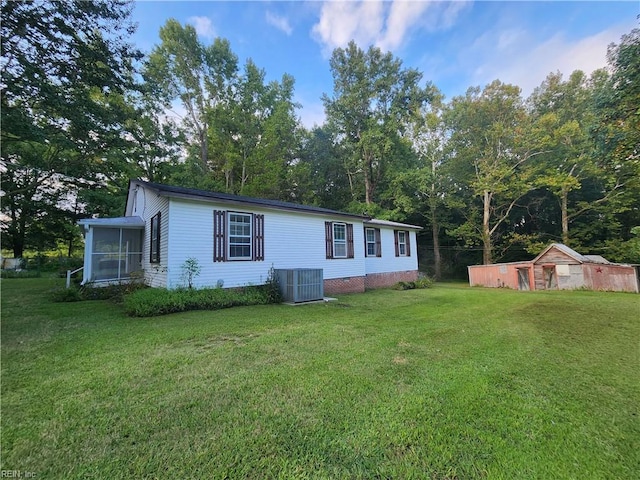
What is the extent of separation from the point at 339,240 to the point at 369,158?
14.1 m

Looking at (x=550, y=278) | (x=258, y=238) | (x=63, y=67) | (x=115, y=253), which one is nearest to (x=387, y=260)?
(x=258, y=238)

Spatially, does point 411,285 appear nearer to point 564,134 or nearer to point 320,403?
point 320,403

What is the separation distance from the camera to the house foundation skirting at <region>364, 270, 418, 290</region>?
14.2m

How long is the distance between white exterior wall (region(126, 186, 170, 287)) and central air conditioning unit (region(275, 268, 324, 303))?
349cm

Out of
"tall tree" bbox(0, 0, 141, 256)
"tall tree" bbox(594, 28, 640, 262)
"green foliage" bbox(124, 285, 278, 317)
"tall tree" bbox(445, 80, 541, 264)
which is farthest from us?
"tall tree" bbox(445, 80, 541, 264)

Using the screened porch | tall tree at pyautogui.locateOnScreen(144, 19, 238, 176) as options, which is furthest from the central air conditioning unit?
tall tree at pyautogui.locateOnScreen(144, 19, 238, 176)

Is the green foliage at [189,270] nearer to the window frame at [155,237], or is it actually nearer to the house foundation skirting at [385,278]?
the window frame at [155,237]

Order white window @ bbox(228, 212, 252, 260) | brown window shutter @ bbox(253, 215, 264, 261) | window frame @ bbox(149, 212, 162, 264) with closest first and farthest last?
1. window frame @ bbox(149, 212, 162, 264)
2. white window @ bbox(228, 212, 252, 260)
3. brown window shutter @ bbox(253, 215, 264, 261)

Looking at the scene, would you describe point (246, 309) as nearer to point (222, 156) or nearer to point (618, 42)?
point (618, 42)

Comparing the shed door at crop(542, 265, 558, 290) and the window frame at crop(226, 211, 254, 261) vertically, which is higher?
→ the window frame at crop(226, 211, 254, 261)

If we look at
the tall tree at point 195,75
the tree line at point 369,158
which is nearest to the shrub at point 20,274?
the tree line at point 369,158

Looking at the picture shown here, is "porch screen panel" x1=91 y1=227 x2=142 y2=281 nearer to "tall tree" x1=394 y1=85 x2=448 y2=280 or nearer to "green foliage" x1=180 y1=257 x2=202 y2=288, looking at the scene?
"green foliage" x1=180 y1=257 x2=202 y2=288

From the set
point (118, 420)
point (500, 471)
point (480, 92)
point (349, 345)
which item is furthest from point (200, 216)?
point (480, 92)

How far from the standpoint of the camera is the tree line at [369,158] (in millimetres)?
19281
